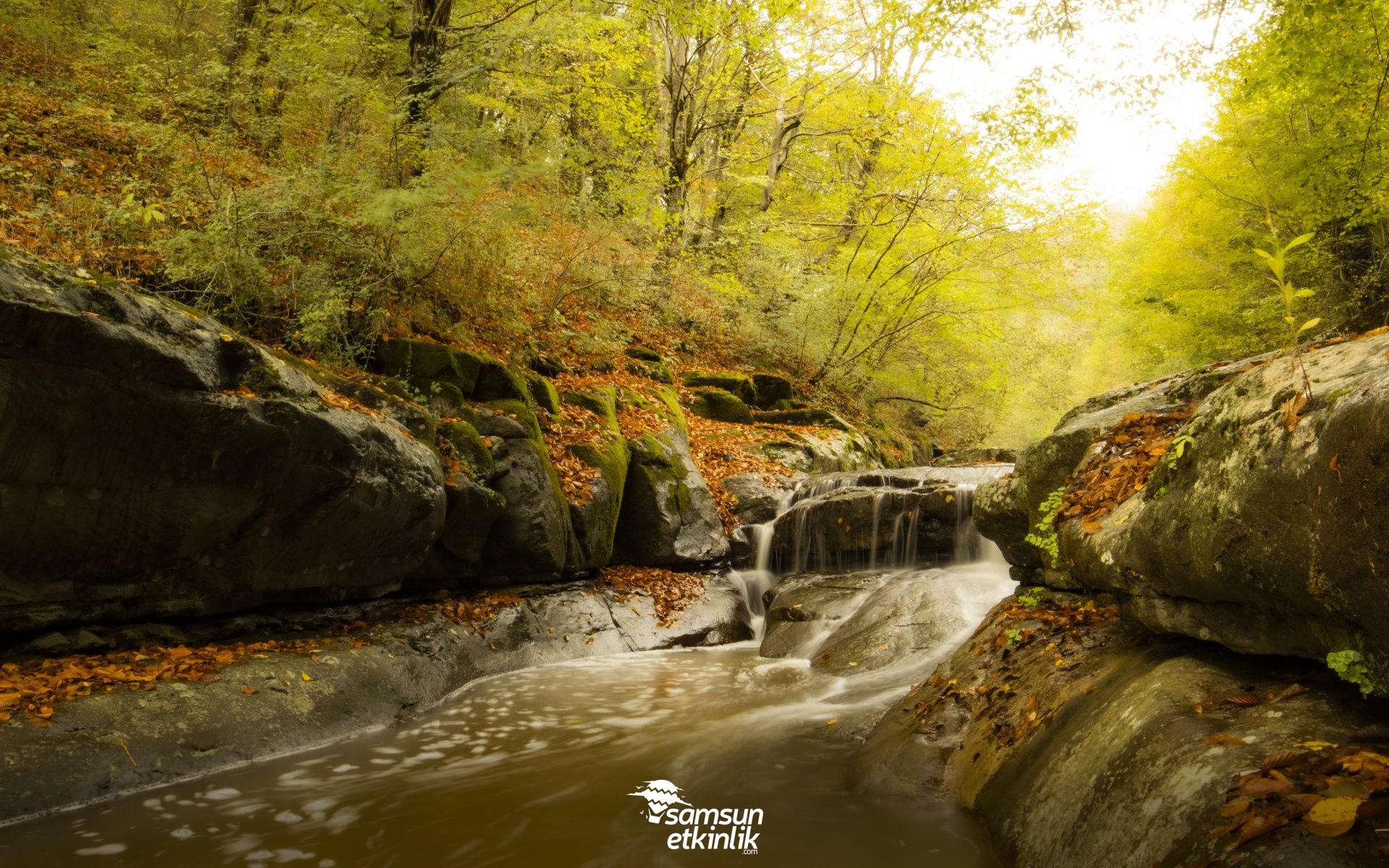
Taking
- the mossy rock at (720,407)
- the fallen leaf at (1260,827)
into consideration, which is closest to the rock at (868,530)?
the mossy rock at (720,407)

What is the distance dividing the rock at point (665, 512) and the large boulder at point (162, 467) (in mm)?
3984

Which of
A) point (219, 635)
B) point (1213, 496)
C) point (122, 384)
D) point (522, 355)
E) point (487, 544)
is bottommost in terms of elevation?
point (219, 635)

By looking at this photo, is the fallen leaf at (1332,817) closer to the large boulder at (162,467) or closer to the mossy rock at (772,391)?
the large boulder at (162,467)

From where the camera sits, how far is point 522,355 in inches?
415

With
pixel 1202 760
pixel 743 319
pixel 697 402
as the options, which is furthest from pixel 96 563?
pixel 743 319

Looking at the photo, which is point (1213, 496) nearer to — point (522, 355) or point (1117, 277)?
point (522, 355)

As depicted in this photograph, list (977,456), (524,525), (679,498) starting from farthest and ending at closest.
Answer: (977,456) → (679,498) → (524,525)

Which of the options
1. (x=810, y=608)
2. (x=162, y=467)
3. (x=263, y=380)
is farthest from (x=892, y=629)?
(x=162, y=467)

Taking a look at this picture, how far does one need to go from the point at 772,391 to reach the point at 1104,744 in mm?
14310

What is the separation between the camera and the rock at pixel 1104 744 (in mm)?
2432

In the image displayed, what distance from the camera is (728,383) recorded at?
16.1m

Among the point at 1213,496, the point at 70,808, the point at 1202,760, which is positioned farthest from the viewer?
the point at 70,808

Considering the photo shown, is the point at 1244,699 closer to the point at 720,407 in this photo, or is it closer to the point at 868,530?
the point at 868,530

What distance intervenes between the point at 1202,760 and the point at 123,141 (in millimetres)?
13350
